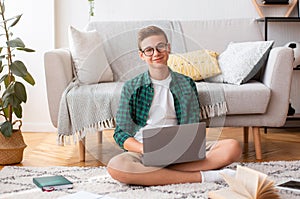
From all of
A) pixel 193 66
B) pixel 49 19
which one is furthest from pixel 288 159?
pixel 49 19

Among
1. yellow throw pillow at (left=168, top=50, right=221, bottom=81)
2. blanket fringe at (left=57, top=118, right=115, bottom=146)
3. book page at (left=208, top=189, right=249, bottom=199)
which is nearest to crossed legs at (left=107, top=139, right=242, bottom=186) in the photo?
book page at (left=208, top=189, right=249, bottom=199)

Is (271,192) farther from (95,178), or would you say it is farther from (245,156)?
(245,156)

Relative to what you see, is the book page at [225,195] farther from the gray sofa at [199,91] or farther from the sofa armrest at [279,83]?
the sofa armrest at [279,83]

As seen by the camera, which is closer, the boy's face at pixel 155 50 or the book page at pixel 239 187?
the book page at pixel 239 187

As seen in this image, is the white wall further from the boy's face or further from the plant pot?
the boy's face

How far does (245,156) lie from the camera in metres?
3.08

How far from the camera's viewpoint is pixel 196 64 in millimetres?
3105

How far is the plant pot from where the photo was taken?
2.92 meters

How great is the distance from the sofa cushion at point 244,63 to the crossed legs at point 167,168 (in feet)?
2.34

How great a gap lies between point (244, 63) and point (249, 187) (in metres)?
1.29

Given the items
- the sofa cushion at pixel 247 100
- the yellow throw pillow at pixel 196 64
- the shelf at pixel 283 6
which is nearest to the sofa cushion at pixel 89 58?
the yellow throw pillow at pixel 196 64

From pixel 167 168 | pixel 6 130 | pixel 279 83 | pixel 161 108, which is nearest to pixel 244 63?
pixel 279 83

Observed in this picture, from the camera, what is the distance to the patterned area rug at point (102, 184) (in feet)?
7.41

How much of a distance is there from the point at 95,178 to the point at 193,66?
3.00ft
